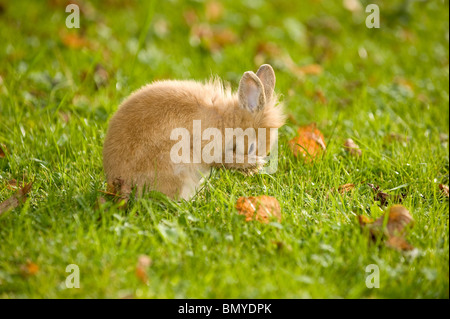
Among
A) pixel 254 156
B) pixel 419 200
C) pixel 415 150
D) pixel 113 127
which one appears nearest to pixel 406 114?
pixel 415 150

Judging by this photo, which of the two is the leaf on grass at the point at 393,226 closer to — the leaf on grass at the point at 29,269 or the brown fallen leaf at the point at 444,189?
the brown fallen leaf at the point at 444,189

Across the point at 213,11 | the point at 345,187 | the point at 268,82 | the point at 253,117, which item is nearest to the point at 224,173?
the point at 253,117

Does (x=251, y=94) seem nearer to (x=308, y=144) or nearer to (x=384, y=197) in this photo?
(x=308, y=144)

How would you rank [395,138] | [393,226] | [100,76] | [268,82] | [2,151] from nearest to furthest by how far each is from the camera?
[393,226] < [268,82] < [2,151] < [395,138] < [100,76]

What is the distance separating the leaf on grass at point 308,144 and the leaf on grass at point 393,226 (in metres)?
0.79

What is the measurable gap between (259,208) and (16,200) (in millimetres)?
1446

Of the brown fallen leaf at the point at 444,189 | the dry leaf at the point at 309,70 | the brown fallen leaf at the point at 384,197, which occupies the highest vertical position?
the dry leaf at the point at 309,70

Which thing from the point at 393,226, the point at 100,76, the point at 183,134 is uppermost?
the point at 100,76

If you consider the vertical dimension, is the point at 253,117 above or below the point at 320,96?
below

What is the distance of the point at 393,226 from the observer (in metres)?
2.79

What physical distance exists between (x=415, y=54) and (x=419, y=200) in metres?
3.44

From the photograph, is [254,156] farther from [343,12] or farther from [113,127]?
[343,12]

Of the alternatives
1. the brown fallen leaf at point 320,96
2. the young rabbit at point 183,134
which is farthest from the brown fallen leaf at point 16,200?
the brown fallen leaf at point 320,96

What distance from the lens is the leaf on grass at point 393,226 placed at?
2.72 m
